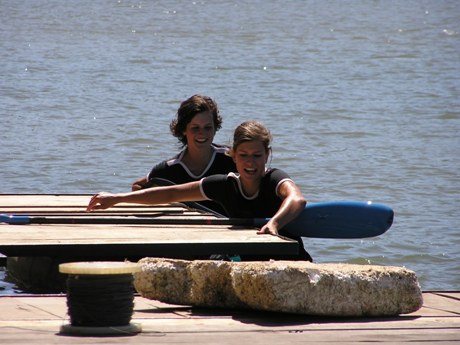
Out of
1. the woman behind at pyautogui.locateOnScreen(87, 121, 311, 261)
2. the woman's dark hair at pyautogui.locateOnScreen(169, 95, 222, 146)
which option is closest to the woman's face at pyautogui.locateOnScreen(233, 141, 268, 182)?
the woman behind at pyautogui.locateOnScreen(87, 121, 311, 261)

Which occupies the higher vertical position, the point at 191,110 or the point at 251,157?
the point at 191,110

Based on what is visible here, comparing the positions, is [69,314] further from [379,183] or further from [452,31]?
[452,31]

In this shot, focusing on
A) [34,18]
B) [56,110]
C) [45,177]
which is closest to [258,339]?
[45,177]

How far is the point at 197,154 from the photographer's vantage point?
728 cm

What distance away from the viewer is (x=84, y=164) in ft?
46.2

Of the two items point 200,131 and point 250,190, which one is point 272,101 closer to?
point 200,131

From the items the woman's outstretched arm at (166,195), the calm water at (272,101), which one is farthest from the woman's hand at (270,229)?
the calm water at (272,101)

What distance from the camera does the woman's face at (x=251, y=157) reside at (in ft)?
19.8

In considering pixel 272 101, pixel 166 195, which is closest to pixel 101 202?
pixel 166 195

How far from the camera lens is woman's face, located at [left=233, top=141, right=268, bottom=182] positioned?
6031 millimetres

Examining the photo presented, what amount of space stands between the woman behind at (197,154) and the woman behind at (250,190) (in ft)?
2.17

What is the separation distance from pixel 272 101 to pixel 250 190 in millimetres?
13531

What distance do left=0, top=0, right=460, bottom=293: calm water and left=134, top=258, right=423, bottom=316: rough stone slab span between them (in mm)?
2643

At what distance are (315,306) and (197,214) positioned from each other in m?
2.41
